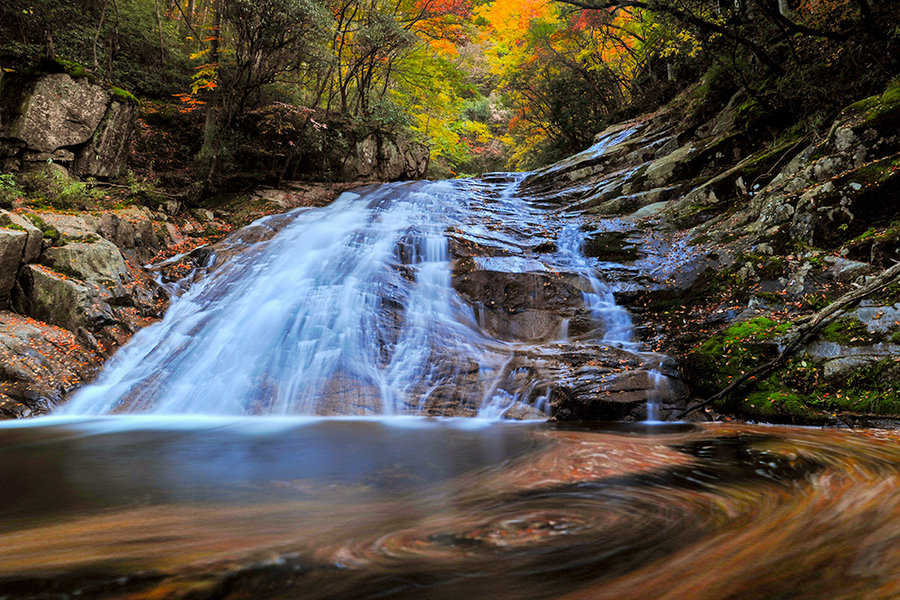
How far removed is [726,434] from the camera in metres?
3.87

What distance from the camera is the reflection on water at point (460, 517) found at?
4.81ft

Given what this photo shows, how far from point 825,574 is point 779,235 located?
6240mm

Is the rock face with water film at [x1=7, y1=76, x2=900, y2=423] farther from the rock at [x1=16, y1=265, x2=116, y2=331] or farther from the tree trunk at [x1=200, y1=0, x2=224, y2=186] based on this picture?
the tree trunk at [x1=200, y1=0, x2=224, y2=186]

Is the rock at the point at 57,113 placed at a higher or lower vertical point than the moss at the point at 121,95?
lower

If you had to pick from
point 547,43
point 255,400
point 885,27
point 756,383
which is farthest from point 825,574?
point 547,43

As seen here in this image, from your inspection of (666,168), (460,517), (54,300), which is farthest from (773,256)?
(54,300)

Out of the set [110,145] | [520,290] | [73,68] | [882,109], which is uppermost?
[73,68]

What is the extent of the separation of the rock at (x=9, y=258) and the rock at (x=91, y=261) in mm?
377

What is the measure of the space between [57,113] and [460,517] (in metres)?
12.3

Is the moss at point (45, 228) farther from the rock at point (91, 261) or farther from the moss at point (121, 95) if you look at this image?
the moss at point (121, 95)

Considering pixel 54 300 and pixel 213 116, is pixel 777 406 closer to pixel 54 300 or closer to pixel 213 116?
pixel 54 300

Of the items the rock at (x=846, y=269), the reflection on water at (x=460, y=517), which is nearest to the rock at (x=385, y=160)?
the reflection on water at (x=460, y=517)

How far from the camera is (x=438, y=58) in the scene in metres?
17.9

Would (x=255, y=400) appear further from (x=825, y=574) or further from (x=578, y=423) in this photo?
(x=825, y=574)
